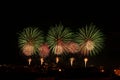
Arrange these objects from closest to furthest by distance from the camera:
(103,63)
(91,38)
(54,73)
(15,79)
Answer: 1. (15,79)
2. (54,73)
3. (91,38)
4. (103,63)

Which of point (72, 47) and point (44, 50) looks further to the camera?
point (44, 50)

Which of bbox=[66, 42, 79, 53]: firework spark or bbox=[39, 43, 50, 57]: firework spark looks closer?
bbox=[66, 42, 79, 53]: firework spark

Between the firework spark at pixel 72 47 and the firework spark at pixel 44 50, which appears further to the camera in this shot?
the firework spark at pixel 44 50

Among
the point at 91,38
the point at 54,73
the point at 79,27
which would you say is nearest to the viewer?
the point at 54,73

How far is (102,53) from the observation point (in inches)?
2645

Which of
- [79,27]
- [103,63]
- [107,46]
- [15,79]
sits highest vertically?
[79,27]

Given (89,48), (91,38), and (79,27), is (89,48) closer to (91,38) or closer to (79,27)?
(91,38)

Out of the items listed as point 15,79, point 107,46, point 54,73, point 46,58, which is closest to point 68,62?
point 46,58

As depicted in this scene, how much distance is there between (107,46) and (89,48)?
14087 millimetres

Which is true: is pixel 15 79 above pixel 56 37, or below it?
below

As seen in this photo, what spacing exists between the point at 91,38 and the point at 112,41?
16.5 metres

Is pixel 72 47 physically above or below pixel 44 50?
above

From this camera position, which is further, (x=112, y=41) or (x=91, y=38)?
(x=112, y=41)

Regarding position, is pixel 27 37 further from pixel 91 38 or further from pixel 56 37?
pixel 91 38
